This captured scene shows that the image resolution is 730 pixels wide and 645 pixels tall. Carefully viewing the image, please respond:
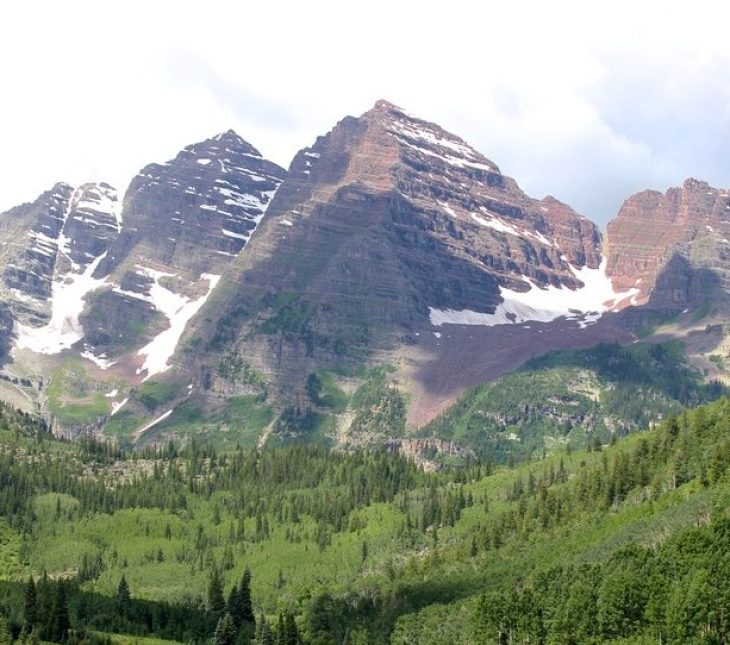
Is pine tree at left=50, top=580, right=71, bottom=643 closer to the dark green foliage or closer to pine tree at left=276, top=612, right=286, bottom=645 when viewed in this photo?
pine tree at left=276, top=612, right=286, bottom=645

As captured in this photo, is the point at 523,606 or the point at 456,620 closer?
the point at 523,606

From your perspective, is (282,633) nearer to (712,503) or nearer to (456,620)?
(456,620)

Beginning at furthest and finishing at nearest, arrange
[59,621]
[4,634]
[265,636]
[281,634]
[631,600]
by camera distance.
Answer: [59,621]
[281,634]
[265,636]
[4,634]
[631,600]

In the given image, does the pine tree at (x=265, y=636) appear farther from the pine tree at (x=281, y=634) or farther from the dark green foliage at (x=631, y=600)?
the dark green foliage at (x=631, y=600)

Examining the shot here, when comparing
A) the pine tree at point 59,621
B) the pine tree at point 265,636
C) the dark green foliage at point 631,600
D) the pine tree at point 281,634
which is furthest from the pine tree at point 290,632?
the pine tree at point 59,621

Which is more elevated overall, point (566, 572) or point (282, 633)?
point (566, 572)

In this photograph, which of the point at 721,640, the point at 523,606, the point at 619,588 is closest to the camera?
the point at 721,640

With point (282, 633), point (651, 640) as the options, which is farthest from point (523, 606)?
point (282, 633)

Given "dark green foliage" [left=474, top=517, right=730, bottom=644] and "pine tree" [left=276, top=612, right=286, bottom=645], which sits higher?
"dark green foliage" [left=474, top=517, right=730, bottom=644]

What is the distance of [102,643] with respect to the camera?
626ft

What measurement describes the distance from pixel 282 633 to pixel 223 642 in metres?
10.8

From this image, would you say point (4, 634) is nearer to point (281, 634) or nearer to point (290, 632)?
point (281, 634)

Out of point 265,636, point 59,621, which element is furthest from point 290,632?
point 59,621

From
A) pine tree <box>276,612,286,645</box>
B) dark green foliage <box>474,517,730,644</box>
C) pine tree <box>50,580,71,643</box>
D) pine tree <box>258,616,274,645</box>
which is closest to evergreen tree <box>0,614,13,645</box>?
pine tree <box>50,580,71,643</box>
